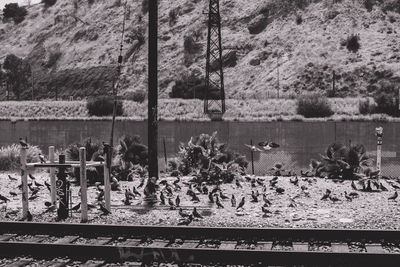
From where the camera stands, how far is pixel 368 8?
213ft

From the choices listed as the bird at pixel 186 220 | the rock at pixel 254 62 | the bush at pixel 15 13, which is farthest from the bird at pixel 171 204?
the bush at pixel 15 13

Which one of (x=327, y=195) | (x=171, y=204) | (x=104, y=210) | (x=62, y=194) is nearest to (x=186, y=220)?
(x=171, y=204)

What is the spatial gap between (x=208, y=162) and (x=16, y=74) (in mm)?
57172

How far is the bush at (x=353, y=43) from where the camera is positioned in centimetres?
5882

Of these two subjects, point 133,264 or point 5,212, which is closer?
point 133,264

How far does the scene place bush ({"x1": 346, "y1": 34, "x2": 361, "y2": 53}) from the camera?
58.8 metres

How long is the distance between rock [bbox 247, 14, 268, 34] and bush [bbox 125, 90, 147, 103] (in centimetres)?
1439

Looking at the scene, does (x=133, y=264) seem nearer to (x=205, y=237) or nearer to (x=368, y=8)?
(x=205, y=237)

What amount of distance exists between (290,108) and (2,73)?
38.5m

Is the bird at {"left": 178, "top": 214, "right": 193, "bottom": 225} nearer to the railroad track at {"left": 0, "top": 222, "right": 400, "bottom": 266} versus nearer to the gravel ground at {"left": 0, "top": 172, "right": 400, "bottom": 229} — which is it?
the gravel ground at {"left": 0, "top": 172, "right": 400, "bottom": 229}

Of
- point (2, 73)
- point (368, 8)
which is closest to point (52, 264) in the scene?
point (368, 8)

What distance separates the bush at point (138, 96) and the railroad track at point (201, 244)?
4564 centimetres

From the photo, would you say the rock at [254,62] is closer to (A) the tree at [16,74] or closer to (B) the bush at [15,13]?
(A) the tree at [16,74]

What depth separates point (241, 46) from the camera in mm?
65500
